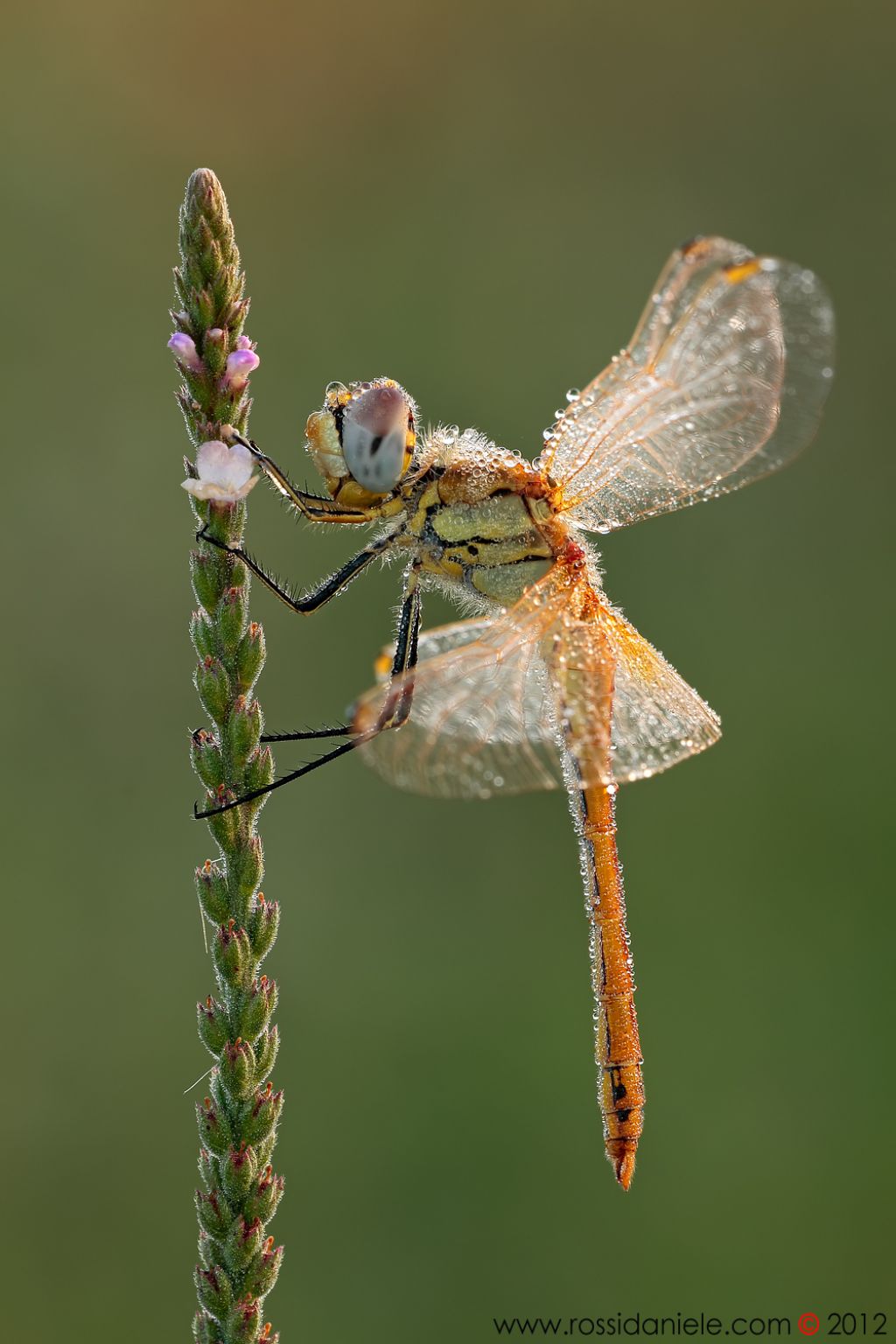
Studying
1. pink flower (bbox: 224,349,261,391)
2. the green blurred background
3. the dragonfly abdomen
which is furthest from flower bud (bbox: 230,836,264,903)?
the green blurred background

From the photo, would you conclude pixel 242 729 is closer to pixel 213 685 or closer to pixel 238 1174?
pixel 213 685

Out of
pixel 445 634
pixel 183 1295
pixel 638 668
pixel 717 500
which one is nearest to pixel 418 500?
pixel 445 634

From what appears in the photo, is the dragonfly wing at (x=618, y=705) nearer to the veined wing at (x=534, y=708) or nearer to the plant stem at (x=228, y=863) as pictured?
the veined wing at (x=534, y=708)

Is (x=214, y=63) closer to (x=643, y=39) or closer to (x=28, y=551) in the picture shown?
(x=643, y=39)

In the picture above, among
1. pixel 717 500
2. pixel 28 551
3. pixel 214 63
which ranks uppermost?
pixel 214 63

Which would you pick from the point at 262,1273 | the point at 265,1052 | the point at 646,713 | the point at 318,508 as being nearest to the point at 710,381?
the point at 646,713
